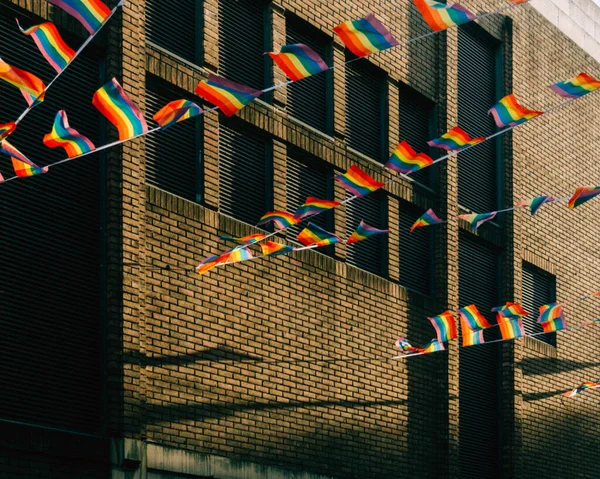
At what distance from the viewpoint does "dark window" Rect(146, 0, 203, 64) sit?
53.3ft

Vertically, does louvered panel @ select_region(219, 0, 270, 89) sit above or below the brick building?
above

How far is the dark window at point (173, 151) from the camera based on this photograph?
625 inches

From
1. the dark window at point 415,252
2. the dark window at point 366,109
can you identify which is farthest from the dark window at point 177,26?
the dark window at point 415,252

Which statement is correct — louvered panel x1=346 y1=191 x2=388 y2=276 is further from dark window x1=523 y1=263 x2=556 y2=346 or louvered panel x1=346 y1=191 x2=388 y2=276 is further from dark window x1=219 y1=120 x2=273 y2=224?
dark window x1=523 y1=263 x2=556 y2=346

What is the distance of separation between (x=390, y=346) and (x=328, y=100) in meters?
3.81

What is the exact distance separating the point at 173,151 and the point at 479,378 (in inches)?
323

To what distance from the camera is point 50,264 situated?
14.3 metres

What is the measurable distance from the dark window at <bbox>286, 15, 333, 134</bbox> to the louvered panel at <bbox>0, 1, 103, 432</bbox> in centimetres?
408

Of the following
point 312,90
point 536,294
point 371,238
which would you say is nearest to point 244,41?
point 312,90

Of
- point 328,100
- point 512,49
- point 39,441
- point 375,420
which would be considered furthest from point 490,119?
point 39,441

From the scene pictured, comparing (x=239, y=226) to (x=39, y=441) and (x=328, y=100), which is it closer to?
(x=328, y=100)

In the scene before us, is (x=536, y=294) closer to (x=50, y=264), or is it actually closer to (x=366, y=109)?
(x=366, y=109)

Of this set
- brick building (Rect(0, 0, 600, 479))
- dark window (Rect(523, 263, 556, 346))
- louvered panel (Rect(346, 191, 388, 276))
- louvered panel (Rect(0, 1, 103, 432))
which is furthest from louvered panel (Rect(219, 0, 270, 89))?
dark window (Rect(523, 263, 556, 346))

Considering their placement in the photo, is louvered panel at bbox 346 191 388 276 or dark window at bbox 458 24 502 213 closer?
louvered panel at bbox 346 191 388 276
